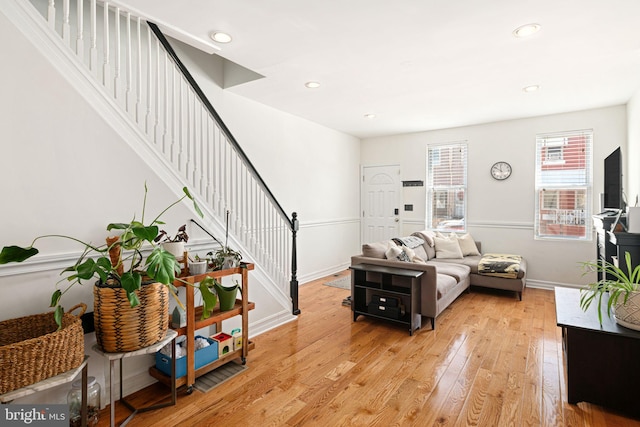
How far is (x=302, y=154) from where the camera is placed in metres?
5.30

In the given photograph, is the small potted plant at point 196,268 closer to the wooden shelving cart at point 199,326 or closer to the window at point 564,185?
the wooden shelving cart at point 199,326

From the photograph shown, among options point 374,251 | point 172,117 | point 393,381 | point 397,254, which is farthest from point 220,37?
point 393,381

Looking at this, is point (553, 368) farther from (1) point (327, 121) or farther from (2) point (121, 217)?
(1) point (327, 121)

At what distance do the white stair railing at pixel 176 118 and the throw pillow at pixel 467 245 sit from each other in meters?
2.84

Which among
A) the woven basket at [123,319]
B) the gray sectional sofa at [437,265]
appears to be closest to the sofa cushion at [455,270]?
the gray sectional sofa at [437,265]

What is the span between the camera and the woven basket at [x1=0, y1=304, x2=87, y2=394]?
1399mm

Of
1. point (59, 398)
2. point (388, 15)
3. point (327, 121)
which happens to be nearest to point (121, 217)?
point (59, 398)

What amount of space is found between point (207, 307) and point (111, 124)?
4.48 feet

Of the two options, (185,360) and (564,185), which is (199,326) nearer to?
(185,360)

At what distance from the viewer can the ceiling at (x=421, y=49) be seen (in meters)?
2.27

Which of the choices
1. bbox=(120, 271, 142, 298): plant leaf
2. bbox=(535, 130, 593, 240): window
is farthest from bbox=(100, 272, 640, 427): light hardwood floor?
bbox=(535, 130, 593, 240): window

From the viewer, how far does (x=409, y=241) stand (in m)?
4.71

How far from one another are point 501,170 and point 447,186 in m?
0.88

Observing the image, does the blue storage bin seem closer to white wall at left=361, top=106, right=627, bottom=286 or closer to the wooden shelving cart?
the wooden shelving cart
